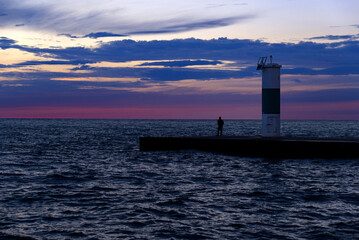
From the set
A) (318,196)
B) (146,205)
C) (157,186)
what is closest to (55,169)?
(157,186)

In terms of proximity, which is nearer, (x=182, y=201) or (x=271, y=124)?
(x=182, y=201)

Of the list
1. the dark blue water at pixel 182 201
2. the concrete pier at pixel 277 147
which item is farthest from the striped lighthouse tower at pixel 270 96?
the dark blue water at pixel 182 201

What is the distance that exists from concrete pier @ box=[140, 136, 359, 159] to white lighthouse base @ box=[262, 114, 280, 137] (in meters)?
2.96

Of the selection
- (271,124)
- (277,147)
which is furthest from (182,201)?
(271,124)

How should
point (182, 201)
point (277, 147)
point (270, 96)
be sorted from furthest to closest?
point (270, 96), point (277, 147), point (182, 201)

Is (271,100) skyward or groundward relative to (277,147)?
skyward

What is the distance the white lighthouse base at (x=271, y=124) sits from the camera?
109 ft

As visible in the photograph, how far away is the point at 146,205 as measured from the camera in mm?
14570

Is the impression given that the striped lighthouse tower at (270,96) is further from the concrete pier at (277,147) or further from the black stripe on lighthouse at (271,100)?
the concrete pier at (277,147)

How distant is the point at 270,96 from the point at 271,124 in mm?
2321

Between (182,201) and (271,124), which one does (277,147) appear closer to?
(271,124)

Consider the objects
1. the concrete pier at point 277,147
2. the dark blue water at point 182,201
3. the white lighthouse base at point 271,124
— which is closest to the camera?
the dark blue water at point 182,201

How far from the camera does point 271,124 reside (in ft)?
110

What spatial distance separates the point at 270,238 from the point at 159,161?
1799 centimetres
